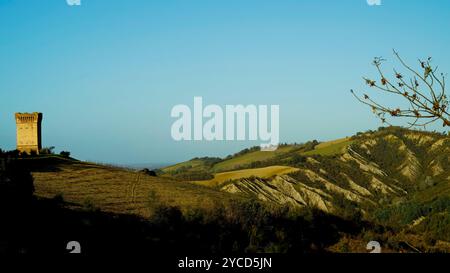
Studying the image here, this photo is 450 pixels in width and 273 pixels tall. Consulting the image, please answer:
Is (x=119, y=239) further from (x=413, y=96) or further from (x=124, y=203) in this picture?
(x=413, y=96)

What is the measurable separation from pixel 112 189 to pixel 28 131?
1768 cm

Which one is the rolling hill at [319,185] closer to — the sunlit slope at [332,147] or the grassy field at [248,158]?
the sunlit slope at [332,147]

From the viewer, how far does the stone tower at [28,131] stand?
5684 centimetres

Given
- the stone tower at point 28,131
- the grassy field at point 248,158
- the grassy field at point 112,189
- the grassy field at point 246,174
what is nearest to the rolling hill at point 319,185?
the grassy field at point 112,189

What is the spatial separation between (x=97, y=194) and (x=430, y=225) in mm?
76365

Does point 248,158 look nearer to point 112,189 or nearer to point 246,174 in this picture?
point 246,174

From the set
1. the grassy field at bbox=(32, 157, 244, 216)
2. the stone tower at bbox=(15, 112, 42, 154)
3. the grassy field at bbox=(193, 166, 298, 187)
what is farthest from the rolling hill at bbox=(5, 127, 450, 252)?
the stone tower at bbox=(15, 112, 42, 154)

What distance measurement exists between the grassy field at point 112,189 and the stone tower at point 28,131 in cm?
495

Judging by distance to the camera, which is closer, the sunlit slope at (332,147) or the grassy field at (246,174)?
the grassy field at (246,174)

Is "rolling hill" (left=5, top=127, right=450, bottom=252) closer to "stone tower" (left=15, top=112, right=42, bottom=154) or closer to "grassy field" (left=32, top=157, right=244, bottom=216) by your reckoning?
"grassy field" (left=32, top=157, right=244, bottom=216)

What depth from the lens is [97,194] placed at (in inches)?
1645

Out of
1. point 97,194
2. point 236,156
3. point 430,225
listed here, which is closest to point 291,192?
point 430,225

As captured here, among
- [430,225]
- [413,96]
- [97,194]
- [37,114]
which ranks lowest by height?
[430,225]

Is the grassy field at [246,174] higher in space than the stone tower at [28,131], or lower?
lower
